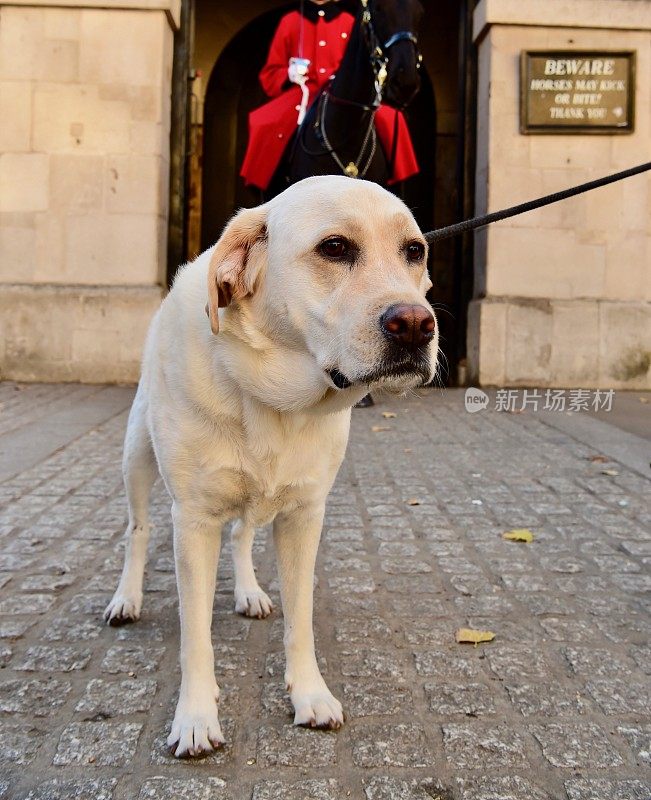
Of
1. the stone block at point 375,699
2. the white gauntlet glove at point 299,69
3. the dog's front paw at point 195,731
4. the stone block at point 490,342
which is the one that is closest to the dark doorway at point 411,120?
the stone block at point 490,342

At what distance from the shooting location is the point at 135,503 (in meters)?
2.68

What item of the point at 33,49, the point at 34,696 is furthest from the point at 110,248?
the point at 34,696

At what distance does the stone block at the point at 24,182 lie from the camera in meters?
8.91

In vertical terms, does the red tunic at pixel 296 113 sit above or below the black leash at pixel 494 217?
above

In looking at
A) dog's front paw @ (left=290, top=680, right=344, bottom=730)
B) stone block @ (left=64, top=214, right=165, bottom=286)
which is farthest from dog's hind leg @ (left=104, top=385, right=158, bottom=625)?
stone block @ (left=64, top=214, right=165, bottom=286)

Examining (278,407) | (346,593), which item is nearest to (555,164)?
(346,593)

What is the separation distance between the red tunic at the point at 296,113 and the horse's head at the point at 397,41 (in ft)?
4.07

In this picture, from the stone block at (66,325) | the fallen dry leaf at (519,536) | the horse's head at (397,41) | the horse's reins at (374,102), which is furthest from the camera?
the stone block at (66,325)

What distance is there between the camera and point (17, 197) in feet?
29.4

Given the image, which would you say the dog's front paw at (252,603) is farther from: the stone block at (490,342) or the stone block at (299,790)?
the stone block at (490,342)

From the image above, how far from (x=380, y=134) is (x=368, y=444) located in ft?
9.57

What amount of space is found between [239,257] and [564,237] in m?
8.13

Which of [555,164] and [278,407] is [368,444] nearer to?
[278,407]

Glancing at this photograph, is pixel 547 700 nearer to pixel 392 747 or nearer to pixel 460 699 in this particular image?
pixel 460 699
